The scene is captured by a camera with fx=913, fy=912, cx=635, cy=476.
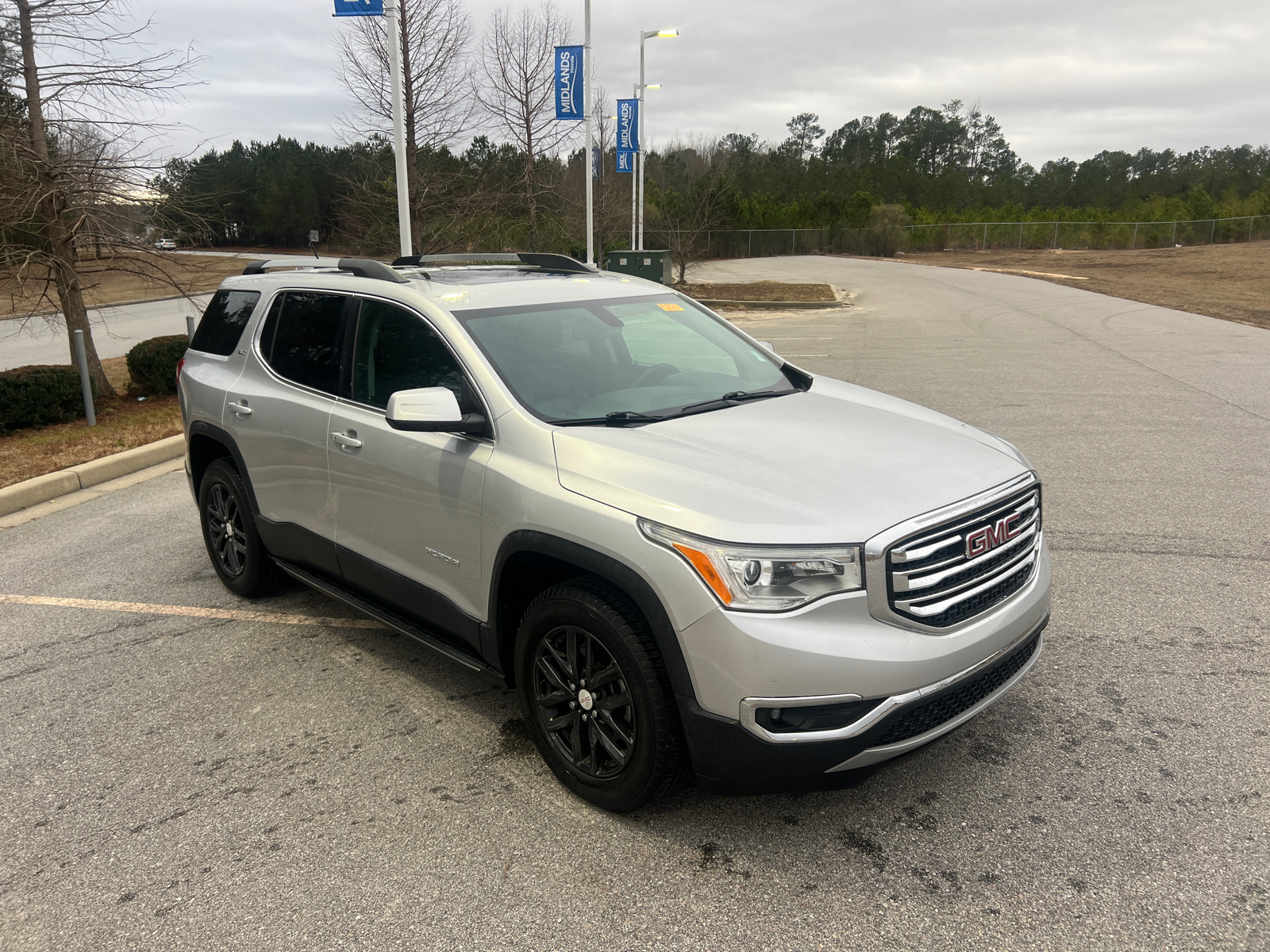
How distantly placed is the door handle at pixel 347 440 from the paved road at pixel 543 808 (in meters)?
1.11

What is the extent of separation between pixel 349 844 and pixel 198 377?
128 inches

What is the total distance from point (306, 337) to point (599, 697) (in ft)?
8.28

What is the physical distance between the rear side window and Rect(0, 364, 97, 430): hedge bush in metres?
5.55

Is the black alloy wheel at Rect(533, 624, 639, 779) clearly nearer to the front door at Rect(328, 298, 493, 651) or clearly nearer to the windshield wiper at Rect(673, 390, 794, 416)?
the front door at Rect(328, 298, 493, 651)

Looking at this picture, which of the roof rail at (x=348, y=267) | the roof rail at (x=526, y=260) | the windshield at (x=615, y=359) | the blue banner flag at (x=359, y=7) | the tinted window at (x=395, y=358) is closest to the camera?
the windshield at (x=615, y=359)

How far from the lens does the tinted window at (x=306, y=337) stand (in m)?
4.30

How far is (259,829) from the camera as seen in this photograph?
10.4 ft

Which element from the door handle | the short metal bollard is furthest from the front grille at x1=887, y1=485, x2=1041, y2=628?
the short metal bollard

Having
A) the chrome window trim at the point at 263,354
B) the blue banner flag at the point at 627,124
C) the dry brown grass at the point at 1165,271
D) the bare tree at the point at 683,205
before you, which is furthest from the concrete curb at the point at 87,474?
the bare tree at the point at 683,205

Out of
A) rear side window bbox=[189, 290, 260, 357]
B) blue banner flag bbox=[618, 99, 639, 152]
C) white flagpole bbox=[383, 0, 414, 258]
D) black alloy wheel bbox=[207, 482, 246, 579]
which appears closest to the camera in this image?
rear side window bbox=[189, 290, 260, 357]

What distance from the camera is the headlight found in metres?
2.67

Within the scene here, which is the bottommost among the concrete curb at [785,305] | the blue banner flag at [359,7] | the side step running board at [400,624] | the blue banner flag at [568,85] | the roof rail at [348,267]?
the side step running board at [400,624]

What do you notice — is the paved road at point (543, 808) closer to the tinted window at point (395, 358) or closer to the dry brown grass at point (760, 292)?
the tinted window at point (395, 358)

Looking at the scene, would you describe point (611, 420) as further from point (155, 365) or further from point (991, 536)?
point (155, 365)
